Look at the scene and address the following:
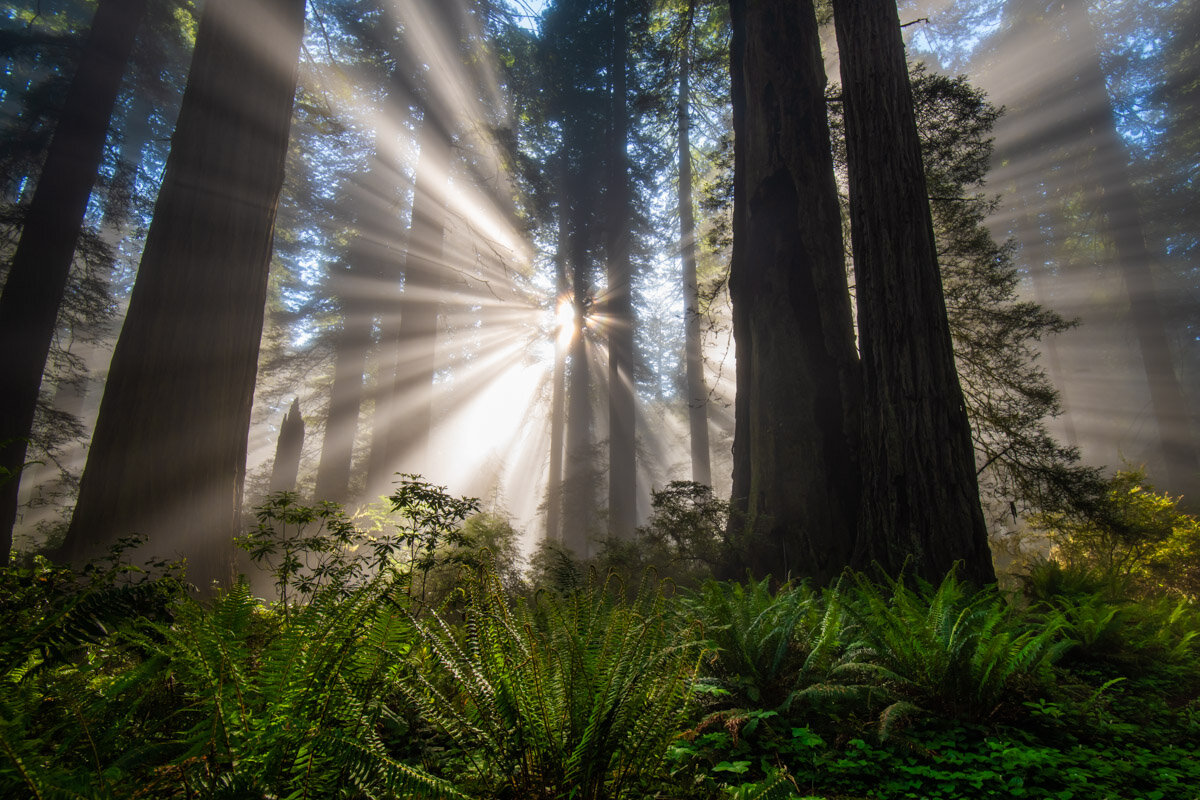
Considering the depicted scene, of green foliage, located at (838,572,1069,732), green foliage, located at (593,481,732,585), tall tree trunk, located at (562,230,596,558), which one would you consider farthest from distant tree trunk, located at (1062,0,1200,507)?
green foliage, located at (838,572,1069,732)

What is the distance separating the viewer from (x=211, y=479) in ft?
14.1

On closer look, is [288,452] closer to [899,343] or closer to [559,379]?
[559,379]

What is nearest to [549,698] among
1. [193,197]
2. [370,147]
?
[193,197]

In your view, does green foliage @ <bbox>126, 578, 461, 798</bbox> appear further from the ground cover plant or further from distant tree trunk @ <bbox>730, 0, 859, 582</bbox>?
distant tree trunk @ <bbox>730, 0, 859, 582</bbox>

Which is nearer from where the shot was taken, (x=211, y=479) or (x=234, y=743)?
(x=234, y=743)

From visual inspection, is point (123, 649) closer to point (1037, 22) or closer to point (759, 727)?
point (759, 727)

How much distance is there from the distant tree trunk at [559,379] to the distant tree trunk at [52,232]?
1090cm

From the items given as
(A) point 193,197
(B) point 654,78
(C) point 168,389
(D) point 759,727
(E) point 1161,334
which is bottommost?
(D) point 759,727

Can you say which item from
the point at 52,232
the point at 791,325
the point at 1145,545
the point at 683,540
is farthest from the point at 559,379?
the point at 1145,545

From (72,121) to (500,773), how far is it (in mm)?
13049

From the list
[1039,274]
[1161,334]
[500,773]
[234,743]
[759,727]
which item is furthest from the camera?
[1039,274]

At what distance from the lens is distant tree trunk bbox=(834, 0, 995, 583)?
428 centimetres

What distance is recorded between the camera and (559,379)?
68.0ft

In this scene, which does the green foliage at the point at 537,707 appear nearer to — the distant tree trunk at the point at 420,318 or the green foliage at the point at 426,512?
the green foliage at the point at 426,512
